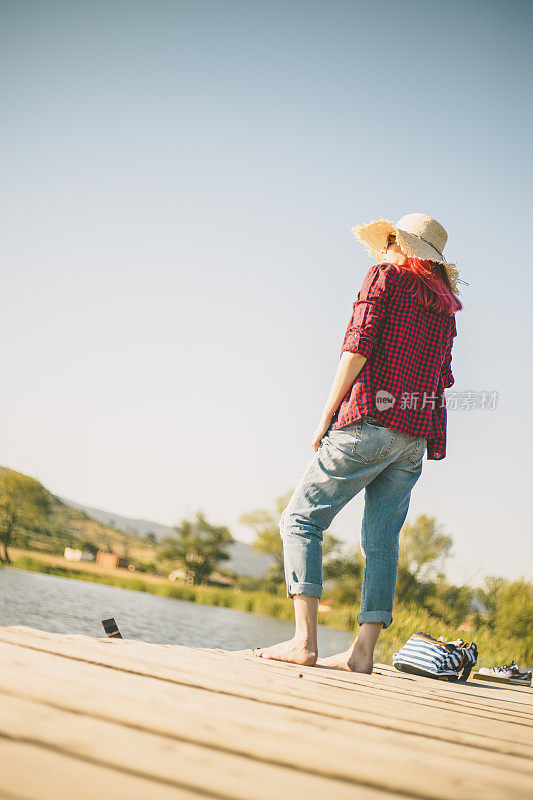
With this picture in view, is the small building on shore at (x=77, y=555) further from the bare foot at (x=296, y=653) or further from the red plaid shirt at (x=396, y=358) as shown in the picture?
the red plaid shirt at (x=396, y=358)

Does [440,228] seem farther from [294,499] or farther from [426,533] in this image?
[426,533]

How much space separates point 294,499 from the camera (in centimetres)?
238

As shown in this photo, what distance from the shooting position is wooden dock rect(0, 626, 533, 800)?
55 cm

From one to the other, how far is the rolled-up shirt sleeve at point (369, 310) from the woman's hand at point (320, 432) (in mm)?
281

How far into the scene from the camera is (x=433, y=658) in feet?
8.80

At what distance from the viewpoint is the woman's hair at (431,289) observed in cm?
252

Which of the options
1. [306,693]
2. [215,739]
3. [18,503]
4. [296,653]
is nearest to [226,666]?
[306,693]

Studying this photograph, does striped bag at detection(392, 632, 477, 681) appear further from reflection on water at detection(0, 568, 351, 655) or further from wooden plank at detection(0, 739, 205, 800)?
reflection on water at detection(0, 568, 351, 655)

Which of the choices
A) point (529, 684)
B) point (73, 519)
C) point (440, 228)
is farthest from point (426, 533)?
point (73, 519)

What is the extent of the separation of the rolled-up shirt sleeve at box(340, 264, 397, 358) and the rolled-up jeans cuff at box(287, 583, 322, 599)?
2.90 ft

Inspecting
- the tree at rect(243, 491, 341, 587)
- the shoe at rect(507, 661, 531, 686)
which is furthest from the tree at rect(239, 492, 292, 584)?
the shoe at rect(507, 661, 531, 686)

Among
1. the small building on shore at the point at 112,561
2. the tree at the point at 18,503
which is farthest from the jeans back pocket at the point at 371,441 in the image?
the small building on shore at the point at 112,561

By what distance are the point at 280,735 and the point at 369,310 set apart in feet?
5.97

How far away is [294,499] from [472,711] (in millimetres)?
1023
